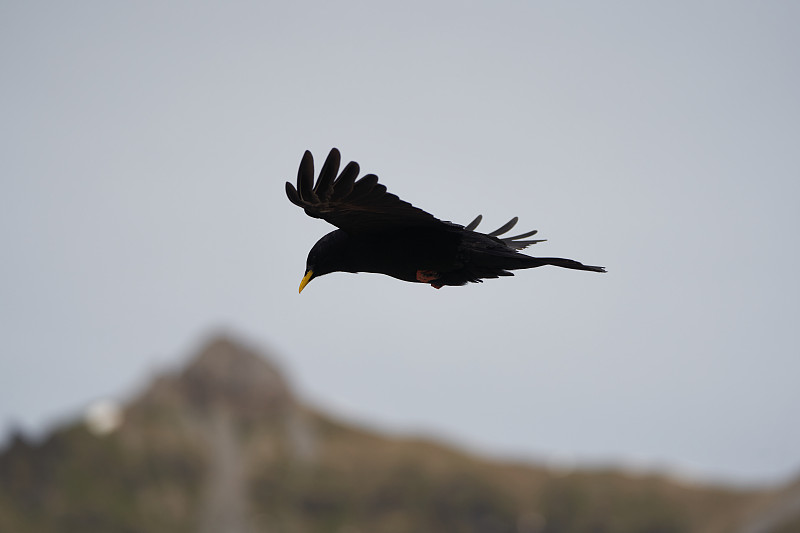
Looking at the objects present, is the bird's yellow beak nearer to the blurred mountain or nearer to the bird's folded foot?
the bird's folded foot

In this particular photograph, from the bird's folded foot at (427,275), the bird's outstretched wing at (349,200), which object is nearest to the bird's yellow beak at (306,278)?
the bird's outstretched wing at (349,200)

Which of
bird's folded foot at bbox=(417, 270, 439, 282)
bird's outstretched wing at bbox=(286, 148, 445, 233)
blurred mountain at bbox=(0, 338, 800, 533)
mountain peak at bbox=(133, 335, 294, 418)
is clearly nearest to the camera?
bird's outstretched wing at bbox=(286, 148, 445, 233)

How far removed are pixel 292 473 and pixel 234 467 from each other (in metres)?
5.50

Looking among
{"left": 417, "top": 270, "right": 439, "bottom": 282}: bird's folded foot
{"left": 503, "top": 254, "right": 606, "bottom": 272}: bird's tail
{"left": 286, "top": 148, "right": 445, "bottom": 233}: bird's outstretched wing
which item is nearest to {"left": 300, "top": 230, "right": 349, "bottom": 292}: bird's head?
{"left": 286, "top": 148, "right": 445, "bottom": 233}: bird's outstretched wing

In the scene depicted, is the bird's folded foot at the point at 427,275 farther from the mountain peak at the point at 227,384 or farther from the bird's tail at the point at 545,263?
the mountain peak at the point at 227,384

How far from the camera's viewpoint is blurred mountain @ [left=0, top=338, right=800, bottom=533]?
59.5 m

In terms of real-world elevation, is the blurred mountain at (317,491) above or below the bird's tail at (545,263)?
above

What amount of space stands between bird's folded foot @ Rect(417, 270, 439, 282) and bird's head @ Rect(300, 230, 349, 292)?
2.00 ft

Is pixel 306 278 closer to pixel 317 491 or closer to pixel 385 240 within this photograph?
pixel 385 240

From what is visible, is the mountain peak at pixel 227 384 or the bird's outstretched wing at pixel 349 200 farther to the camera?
the mountain peak at pixel 227 384

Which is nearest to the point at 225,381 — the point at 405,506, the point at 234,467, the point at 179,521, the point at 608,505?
the point at 234,467

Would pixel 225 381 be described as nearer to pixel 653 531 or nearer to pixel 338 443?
pixel 338 443

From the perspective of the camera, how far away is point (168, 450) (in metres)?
69.9

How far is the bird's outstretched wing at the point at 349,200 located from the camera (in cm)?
632
